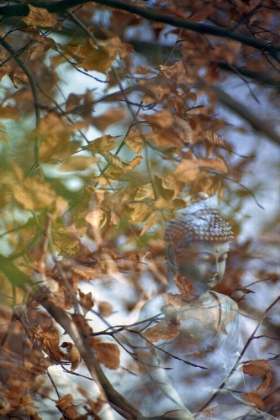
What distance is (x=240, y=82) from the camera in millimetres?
790

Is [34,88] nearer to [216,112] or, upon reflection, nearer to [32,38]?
[32,38]

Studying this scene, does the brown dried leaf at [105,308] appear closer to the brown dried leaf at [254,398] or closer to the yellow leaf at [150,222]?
the yellow leaf at [150,222]

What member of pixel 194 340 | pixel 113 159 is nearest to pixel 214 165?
pixel 113 159

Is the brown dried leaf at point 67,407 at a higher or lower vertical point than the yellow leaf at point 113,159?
lower

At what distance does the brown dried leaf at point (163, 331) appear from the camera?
715 millimetres

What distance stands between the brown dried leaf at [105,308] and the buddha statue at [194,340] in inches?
1.9

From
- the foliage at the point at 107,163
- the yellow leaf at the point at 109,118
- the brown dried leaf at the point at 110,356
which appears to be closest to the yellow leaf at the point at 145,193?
the foliage at the point at 107,163

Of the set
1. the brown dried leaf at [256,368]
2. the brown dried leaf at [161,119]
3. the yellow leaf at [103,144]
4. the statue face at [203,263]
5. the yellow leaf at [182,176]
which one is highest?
the brown dried leaf at [161,119]

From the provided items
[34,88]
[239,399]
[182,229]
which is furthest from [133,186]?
[239,399]

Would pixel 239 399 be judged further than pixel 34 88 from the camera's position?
No

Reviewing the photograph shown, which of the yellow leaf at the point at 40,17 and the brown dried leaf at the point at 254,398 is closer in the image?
the brown dried leaf at the point at 254,398

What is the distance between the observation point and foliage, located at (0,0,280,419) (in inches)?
28.8

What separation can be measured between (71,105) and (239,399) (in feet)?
1.62

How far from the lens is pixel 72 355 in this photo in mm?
728
